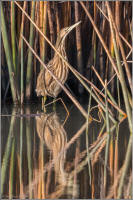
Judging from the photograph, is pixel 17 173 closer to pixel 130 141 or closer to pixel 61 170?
pixel 61 170

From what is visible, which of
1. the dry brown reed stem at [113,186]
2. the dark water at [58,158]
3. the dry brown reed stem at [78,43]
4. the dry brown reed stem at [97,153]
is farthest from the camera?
the dry brown reed stem at [78,43]

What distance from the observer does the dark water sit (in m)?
1.85

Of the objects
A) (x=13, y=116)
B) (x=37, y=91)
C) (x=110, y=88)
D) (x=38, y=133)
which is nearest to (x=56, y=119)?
(x=13, y=116)

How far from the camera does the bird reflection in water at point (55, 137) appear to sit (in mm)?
2074

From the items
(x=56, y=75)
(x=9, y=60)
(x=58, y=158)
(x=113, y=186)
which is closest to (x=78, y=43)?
(x=56, y=75)

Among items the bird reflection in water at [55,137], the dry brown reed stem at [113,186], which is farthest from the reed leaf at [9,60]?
the dry brown reed stem at [113,186]

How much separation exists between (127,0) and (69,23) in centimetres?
58

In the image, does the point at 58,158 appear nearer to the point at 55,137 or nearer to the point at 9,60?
the point at 55,137

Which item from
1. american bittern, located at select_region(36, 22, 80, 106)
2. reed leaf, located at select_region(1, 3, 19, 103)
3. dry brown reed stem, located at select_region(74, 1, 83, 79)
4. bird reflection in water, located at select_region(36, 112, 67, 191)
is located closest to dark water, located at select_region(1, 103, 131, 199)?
bird reflection in water, located at select_region(36, 112, 67, 191)

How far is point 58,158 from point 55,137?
1.74 feet

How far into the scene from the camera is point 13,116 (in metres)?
3.62

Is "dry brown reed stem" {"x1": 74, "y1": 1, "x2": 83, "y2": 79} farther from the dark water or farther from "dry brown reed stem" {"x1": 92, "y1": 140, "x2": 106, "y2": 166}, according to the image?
"dry brown reed stem" {"x1": 92, "y1": 140, "x2": 106, "y2": 166}

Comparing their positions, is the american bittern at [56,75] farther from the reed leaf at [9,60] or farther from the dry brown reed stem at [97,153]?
the dry brown reed stem at [97,153]

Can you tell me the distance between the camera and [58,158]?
2.33m
